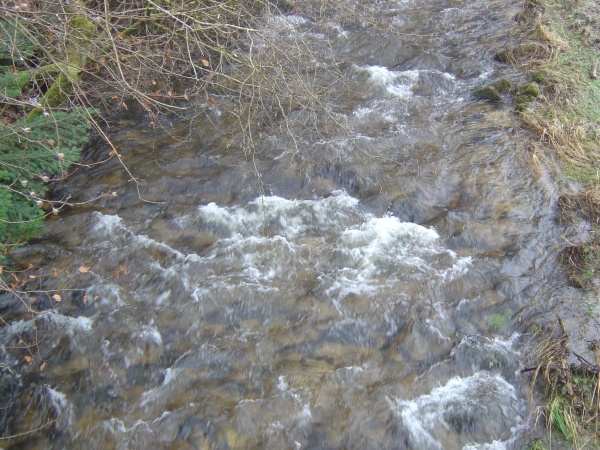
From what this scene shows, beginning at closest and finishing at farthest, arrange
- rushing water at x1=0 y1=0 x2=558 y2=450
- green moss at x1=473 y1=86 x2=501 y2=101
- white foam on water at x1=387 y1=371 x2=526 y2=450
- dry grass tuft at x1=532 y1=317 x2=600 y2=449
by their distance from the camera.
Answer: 1. dry grass tuft at x1=532 y1=317 x2=600 y2=449
2. white foam on water at x1=387 y1=371 x2=526 y2=450
3. rushing water at x1=0 y1=0 x2=558 y2=450
4. green moss at x1=473 y1=86 x2=501 y2=101

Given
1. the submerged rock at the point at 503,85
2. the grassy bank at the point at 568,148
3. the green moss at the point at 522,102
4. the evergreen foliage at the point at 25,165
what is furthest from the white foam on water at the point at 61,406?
the submerged rock at the point at 503,85

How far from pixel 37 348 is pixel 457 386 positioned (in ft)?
12.1

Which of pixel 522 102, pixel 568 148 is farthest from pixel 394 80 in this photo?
pixel 568 148

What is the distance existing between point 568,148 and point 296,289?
158 inches

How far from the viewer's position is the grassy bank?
386cm

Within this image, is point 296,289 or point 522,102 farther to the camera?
point 522,102

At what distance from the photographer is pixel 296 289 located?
4973 millimetres

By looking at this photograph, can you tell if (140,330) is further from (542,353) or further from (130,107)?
(130,107)

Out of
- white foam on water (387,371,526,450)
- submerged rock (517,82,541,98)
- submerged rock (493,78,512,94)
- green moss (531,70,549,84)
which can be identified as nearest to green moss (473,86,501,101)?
submerged rock (493,78,512,94)

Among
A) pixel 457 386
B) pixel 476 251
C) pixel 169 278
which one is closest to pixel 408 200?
pixel 476 251

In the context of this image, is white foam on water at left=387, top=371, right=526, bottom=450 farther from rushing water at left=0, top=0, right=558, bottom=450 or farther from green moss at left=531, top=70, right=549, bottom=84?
green moss at left=531, top=70, right=549, bottom=84

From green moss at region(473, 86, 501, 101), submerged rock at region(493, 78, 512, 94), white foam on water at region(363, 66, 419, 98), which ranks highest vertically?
submerged rock at region(493, 78, 512, 94)

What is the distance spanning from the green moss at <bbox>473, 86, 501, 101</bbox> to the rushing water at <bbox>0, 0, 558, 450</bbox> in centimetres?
24

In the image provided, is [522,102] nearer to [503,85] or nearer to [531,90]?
[531,90]
